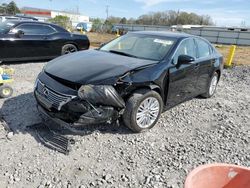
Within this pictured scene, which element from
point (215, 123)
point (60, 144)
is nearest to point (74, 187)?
point (60, 144)

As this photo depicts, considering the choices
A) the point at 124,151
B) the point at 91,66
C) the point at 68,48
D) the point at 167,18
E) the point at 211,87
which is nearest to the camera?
the point at 124,151

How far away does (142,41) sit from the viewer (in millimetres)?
5066

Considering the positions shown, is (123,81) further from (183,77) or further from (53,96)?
(183,77)

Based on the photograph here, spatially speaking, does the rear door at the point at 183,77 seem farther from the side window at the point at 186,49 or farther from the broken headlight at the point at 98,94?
the broken headlight at the point at 98,94

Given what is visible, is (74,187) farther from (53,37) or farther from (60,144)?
(53,37)

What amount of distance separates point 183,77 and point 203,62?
3.17 ft

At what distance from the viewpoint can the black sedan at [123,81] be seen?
11.9ft

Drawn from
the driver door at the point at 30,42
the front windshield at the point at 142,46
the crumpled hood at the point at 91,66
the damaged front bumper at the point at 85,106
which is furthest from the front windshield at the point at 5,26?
the damaged front bumper at the point at 85,106

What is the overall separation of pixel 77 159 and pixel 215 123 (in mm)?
2750

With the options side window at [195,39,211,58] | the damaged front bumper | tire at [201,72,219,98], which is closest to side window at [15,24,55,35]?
side window at [195,39,211,58]

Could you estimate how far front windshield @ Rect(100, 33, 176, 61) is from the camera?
183 inches

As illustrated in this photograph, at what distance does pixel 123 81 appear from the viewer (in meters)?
3.78

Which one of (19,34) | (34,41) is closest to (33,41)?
(34,41)

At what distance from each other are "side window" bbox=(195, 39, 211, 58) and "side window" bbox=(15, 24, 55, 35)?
17.6 ft
